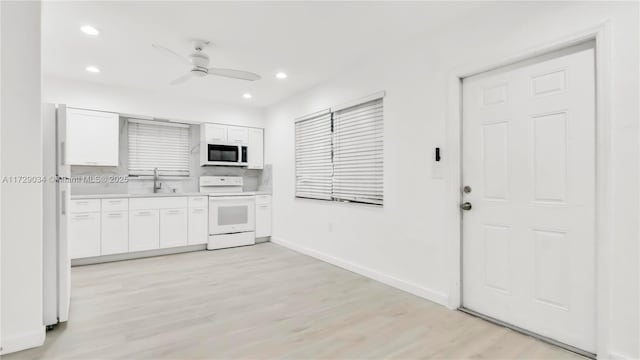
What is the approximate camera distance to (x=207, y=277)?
377cm

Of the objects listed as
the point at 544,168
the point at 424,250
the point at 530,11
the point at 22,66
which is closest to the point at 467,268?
the point at 424,250

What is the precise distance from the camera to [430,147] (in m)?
3.05

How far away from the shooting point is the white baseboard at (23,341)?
82.6 inches

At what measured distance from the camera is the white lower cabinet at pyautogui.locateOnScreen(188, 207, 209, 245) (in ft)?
16.9

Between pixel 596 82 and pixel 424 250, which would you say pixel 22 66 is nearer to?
pixel 424 250

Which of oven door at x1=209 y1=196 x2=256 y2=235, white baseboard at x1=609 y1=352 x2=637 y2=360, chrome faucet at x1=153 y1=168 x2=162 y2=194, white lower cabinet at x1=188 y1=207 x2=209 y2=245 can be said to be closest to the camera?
white baseboard at x1=609 y1=352 x2=637 y2=360

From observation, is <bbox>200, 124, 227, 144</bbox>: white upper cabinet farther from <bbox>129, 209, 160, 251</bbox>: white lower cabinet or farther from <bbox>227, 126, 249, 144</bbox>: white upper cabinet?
<bbox>129, 209, 160, 251</bbox>: white lower cabinet

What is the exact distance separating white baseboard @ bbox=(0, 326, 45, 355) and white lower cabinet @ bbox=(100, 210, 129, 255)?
2.47 meters

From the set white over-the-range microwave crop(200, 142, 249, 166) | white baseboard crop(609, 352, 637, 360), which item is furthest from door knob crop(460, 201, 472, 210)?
white over-the-range microwave crop(200, 142, 249, 166)

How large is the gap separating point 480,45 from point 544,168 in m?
1.13

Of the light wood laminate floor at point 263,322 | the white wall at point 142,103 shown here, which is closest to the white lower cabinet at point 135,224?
the light wood laminate floor at point 263,322

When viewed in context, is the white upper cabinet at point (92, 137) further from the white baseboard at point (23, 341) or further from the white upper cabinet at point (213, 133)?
the white baseboard at point (23, 341)

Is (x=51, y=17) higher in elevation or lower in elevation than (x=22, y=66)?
higher

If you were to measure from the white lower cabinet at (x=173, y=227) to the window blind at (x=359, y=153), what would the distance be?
247 centimetres
